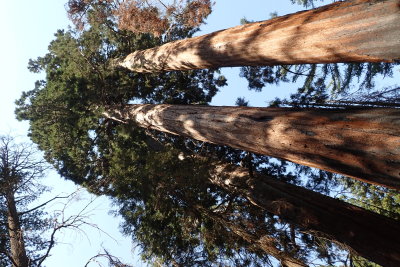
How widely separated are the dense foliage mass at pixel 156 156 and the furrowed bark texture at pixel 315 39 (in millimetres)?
1265

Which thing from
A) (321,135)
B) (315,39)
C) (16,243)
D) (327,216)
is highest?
(315,39)

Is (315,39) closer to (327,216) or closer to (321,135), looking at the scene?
(321,135)

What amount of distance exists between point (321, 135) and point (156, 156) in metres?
3.93

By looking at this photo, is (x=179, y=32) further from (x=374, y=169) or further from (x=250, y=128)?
(x=374, y=169)

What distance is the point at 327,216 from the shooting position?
18.6 ft

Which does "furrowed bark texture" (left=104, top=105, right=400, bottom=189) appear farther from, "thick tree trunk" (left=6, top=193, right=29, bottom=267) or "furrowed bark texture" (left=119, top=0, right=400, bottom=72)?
A: "thick tree trunk" (left=6, top=193, right=29, bottom=267)

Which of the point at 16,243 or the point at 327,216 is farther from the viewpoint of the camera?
the point at 16,243

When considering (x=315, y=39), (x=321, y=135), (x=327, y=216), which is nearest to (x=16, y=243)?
(x=327, y=216)

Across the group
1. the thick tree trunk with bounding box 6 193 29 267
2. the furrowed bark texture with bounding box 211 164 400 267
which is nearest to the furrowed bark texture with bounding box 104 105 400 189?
the furrowed bark texture with bounding box 211 164 400 267

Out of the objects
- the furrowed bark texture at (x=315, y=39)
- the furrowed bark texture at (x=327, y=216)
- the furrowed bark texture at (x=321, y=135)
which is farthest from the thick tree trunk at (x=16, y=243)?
the furrowed bark texture at (x=315, y=39)

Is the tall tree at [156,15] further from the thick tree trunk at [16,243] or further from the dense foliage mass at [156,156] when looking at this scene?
the thick tree trunk at [16,243]

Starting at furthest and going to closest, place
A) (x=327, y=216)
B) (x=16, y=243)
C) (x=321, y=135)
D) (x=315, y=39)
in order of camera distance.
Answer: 1. (x=16, y=243)
2. (x=327, y=216)
3. (x=315, y=39)
4. (x=321, y=135)

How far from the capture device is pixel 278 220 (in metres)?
6.16

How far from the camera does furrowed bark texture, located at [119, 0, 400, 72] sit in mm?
3080
